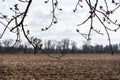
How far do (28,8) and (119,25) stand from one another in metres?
1.10

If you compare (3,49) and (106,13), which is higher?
(106,13)

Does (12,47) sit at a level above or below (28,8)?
below

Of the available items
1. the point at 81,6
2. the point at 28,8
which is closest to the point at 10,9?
the point at 28,8

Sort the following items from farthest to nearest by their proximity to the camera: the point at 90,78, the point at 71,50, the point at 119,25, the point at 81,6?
the point at 71,50
the point at 90,78
the point at 81,6
the point at 119,25

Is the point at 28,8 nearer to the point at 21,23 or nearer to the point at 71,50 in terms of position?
the point at 21,23

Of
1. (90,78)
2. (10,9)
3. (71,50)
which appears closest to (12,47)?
(10,9)

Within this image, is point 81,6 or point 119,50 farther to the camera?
point 119,50

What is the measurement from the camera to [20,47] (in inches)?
212

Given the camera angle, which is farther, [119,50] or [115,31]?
[119,50]

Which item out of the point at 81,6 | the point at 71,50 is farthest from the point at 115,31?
the point at 71,50

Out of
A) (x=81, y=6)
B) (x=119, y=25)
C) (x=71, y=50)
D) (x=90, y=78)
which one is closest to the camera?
(x=119, y=25)

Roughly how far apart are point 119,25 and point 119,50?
417ft

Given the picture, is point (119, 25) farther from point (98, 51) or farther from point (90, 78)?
point (98, 51)

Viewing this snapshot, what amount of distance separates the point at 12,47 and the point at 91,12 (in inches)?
39.5
